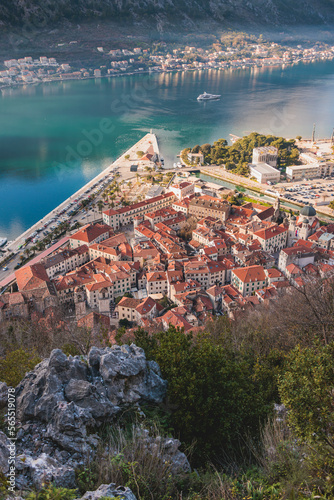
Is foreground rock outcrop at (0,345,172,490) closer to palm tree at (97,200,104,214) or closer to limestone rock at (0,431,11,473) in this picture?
limestone rock at (0,431,11,473)

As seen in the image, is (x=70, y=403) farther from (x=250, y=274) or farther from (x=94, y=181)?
(x=94, y=181)

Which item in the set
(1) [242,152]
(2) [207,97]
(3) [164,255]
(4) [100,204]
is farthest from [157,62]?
(3) [164,255]

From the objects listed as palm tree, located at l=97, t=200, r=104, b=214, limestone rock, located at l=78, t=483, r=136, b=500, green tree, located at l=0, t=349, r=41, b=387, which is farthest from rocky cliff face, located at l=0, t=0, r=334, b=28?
limestone rock, located at l=78, t=483, r=136, b=500

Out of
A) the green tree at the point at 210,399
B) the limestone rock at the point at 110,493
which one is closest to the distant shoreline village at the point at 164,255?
the green tree at the point at 210,399

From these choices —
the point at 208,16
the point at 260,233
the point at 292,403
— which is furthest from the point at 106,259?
the point at 208,16

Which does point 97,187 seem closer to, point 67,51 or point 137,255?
point 137,255

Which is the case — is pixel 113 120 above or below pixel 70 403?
below

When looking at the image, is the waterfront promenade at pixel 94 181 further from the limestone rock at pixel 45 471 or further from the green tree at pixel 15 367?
the limestone rock at pixel 45 471
